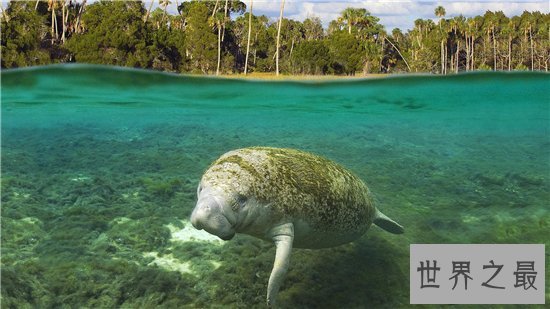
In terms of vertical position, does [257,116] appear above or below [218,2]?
below

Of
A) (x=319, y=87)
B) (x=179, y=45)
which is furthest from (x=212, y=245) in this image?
(x=179, y=45)

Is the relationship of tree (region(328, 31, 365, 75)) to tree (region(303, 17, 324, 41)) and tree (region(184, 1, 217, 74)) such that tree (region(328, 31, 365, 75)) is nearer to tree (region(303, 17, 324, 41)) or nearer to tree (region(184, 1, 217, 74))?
tree (region(184, 1, 217, 74))

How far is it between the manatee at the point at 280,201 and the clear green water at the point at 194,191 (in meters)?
1.14

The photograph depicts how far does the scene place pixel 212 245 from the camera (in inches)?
245

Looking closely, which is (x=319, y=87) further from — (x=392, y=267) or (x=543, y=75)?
(x=392, y=267)

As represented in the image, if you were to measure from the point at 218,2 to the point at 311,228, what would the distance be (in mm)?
42177

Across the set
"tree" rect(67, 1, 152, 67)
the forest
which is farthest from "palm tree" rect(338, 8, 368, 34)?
"tree" rect(67, 1, 152, 67)

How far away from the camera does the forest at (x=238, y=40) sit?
2598 cm

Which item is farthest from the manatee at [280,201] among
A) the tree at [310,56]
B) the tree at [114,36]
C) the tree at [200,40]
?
the tree at [200,40]

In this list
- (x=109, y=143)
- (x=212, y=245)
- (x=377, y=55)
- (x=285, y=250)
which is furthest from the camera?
(x=377, y=55)

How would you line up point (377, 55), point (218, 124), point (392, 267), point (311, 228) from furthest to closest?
1. point (377, 55)
2. point (218, 124)
3. point (392, 267)
4. point (311, 228)

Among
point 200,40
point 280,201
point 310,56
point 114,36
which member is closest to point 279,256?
point 280,201

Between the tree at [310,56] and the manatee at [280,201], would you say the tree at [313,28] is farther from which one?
the manatee at [280,201]

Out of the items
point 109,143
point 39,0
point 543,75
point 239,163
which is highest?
point 39,0
